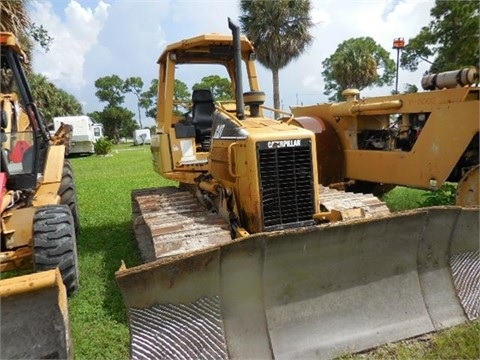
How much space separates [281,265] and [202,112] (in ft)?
11.8

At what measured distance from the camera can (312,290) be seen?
3283 millimetres

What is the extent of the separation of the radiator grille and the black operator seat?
7.39ft

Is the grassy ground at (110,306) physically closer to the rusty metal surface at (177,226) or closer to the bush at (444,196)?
the rusty metal surface at (177,226)

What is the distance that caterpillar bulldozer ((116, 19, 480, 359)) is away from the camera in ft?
9.61

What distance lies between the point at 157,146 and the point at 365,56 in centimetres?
2888

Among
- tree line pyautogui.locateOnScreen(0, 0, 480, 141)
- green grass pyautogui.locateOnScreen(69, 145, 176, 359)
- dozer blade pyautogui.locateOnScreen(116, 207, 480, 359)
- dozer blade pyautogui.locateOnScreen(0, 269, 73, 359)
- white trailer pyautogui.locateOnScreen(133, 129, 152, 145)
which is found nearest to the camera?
dozer blade pyautogui.locateOnScreen(0, 269, 73, 359)

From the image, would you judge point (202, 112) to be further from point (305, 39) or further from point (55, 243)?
point (305, 39)

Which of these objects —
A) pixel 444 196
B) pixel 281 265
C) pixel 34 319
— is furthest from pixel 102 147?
pixel 281 265

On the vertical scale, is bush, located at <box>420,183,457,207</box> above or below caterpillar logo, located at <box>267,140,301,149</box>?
below

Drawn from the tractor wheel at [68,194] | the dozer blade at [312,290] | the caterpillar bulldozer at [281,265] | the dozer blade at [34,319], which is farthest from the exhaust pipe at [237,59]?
the tractor wheel at [68,194]

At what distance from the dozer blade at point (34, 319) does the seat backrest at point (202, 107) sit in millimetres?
3768

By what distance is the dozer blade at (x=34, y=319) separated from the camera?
270 cm

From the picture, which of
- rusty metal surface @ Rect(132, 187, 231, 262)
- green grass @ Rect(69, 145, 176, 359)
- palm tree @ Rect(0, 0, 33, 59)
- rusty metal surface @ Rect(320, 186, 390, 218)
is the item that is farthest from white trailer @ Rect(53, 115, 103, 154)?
rusty metal surface @ Rect(320, 186, 390, 218)

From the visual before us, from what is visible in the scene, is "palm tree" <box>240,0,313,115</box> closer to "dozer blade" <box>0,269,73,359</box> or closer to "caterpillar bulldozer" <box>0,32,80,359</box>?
"caterpillar bulldozer" <box>0,32,80,359</box>
